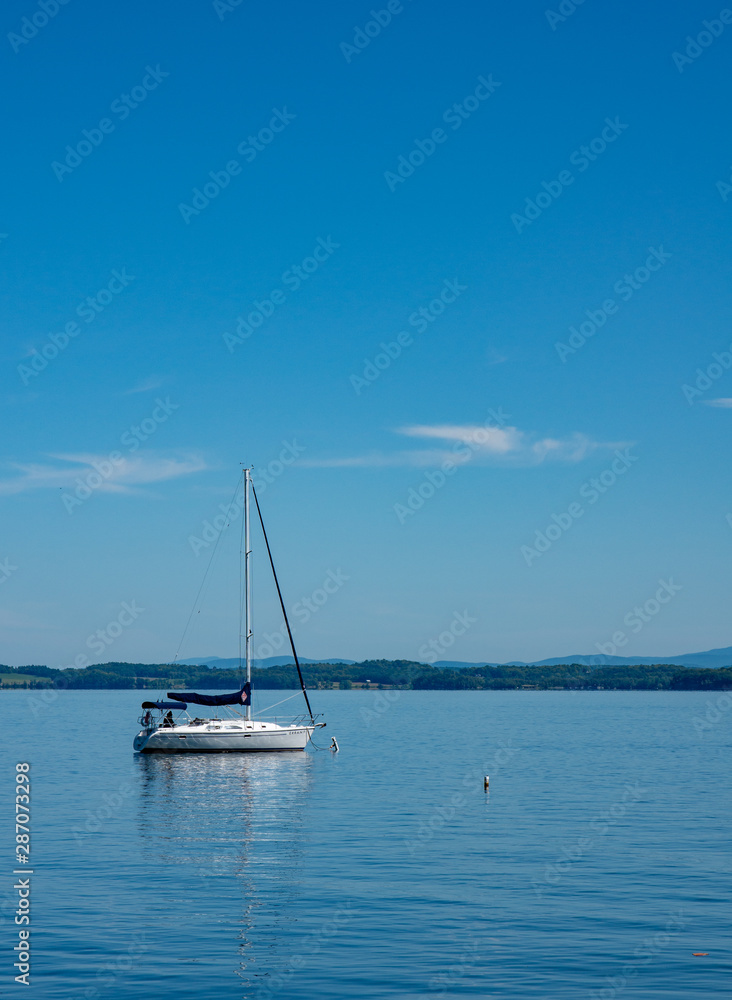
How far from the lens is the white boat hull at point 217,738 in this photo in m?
80.3

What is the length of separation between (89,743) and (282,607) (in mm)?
34650

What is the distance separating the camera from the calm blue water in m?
25.2

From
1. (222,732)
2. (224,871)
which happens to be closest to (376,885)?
(224,871)

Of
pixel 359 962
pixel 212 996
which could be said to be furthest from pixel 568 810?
pixel 212 996

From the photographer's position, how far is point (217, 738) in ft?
263

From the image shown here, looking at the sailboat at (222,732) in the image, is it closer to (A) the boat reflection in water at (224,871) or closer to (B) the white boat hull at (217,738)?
(B) the white boat hull at (217,738)

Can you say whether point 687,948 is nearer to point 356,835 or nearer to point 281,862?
point 281,862

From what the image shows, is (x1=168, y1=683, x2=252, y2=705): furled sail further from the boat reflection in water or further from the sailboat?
the boat reflection in water

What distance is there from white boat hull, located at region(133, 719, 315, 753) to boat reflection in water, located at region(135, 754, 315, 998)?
8769mm

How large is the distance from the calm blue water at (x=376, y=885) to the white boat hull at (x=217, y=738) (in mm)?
6578

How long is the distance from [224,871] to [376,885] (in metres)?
6.06

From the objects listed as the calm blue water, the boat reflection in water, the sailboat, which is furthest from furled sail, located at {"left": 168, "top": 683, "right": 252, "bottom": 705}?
the boat reflection in water

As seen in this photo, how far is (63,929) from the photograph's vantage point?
1137 inches

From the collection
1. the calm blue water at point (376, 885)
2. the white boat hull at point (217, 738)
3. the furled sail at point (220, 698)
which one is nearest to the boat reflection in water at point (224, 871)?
the calm blue water at point (376, 885)
